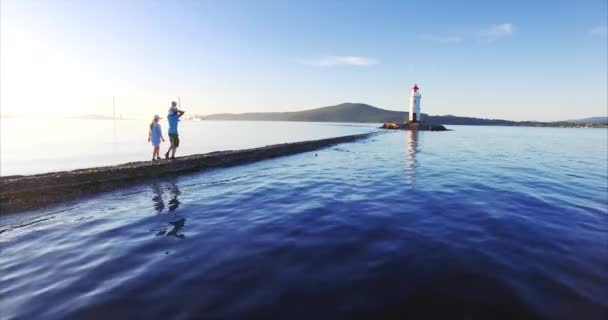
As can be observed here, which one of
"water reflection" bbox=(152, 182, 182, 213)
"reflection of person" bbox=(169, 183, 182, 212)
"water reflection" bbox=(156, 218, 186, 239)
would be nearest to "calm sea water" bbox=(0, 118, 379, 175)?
"water reflection" bbox=(152, 182, 182, 213)

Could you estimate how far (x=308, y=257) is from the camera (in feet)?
18.4

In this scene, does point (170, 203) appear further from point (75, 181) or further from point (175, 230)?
point (75, 181)

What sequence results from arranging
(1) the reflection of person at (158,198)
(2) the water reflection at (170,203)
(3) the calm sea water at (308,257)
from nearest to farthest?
(3) the calm sea water at (308,257) → (2) the water reflection at (170,203) → (1) the reflection of person at (158,198)

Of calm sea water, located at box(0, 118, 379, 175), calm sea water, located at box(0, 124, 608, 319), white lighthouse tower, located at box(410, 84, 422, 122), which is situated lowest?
calm sea water, located at box(0, 124, 608, 319)

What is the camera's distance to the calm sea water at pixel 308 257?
4.05 meters

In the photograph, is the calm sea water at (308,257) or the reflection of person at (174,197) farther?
the reflection of person at (174,197)

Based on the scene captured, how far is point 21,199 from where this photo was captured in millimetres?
9484

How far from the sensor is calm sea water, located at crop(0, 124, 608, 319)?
4055 millimetres

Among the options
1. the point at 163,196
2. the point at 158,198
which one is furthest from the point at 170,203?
the point at 163,196

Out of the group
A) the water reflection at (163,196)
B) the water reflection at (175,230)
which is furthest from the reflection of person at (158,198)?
the water reflection at (175,230)

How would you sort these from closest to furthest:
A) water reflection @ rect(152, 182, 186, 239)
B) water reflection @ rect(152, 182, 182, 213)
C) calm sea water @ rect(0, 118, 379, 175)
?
water reflection @ rect(152, 182, 186, 239) < water reflection @ rect(152, 182, 182, 213) < calm sea water @ rect(0, 118, 379, 175)

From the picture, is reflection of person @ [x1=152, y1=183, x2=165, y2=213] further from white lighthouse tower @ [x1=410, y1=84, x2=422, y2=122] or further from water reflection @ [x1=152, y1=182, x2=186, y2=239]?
white lighthouse tower @ [x1=410, y1=84, x2=422, y2=122]

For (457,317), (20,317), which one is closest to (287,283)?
(457,317)

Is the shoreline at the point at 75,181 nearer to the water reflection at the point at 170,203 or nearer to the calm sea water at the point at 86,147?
the water reflection at the point at 170,203
